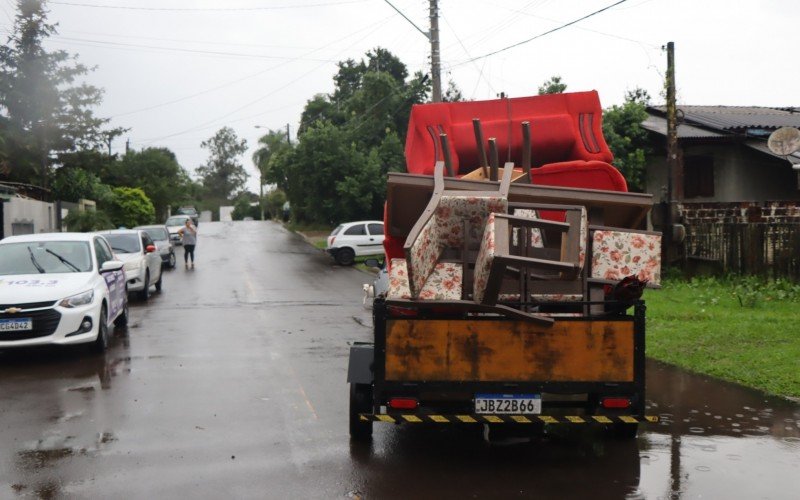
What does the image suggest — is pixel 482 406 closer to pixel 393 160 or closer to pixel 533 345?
pixel 533 345

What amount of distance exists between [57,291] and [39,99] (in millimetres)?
29898

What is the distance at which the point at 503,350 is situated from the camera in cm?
594

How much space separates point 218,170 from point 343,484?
124314 millimetres

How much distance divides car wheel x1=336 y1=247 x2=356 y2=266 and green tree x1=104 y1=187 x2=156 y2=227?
18579 mm

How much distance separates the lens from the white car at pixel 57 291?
34.6ft

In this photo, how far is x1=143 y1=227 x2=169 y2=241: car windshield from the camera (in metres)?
29.8

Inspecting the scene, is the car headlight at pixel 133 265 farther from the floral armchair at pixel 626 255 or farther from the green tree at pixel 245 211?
the green tree at pixel 245 211

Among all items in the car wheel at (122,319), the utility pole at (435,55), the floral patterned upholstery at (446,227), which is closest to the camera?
the floral patterned upholstery at (446,227)

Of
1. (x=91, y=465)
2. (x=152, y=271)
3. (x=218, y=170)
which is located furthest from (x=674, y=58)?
(x=218, y=170)

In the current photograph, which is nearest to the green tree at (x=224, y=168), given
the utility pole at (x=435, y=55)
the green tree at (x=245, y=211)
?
the green tree at (x=245, y=211)

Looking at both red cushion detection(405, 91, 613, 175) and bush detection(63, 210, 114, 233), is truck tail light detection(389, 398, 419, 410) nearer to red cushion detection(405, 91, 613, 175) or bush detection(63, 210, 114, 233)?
red cushion detection(405, 91, 613, 175)

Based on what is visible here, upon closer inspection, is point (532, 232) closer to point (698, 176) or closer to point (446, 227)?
point (446, 227)

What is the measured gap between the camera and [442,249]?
644 cm

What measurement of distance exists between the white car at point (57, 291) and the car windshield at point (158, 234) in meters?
16.9
